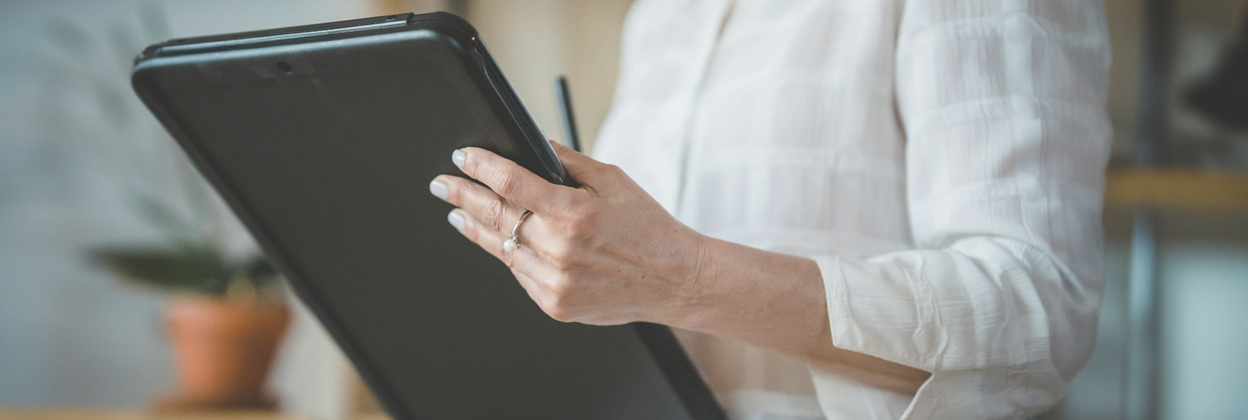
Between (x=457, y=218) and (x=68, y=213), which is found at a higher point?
(x=457, y=218)

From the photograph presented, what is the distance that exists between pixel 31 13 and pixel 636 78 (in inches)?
52.7

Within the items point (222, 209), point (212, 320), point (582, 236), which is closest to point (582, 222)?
point (582, 236)

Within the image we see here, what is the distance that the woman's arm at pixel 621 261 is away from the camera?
273 millimetres

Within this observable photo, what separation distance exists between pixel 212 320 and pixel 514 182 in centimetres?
93

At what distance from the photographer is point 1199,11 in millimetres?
1431

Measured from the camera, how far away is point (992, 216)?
36cm

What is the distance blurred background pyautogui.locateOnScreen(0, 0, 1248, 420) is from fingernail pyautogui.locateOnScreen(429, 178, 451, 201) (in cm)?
97

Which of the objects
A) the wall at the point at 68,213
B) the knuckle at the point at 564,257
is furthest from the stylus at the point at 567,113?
the wall at the point at 68,213

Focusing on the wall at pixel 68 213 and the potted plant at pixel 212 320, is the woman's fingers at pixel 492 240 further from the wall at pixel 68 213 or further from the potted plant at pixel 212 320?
the wall at pixel 68 213

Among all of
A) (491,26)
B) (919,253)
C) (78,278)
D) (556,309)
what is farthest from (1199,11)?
(78,278)

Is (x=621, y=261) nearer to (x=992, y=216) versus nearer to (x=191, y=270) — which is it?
(x=992, y=216)

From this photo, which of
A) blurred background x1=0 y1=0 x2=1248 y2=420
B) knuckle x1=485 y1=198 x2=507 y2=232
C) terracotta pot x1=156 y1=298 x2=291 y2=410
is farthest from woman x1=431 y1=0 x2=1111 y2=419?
blurred background x1=0 y1=0 x2=1248 y2=420

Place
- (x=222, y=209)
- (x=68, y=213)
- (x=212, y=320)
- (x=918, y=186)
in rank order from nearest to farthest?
(x=918, y=186) < (x=212, y=320) < (x=222, y=209) < (x=68, y=213)

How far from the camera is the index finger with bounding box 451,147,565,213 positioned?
26 centimetres
